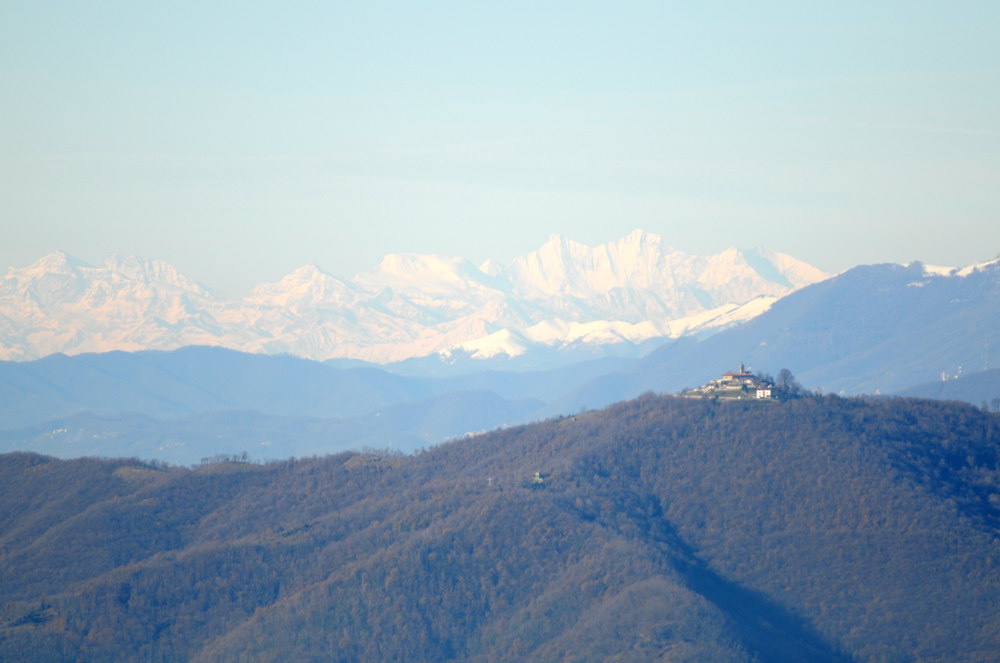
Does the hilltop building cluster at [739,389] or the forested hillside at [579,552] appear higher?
the hilltop building cluster at [739,389]

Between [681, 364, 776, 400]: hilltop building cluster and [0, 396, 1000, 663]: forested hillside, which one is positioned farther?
[681, 364, 776, 400]: hilltop building cluster

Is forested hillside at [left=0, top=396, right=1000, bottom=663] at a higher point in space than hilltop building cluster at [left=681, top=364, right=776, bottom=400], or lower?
lower

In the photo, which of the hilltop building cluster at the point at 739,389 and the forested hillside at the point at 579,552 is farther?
the hilltop building cluster at the point at 739,389

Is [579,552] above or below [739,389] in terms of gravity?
below

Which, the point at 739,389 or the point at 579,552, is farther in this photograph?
the point at 739,389
